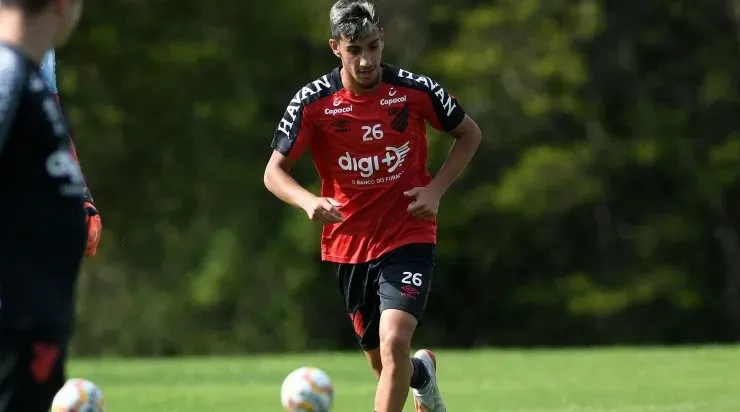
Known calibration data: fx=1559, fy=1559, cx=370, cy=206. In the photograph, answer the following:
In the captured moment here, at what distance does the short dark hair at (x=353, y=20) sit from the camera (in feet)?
25.6

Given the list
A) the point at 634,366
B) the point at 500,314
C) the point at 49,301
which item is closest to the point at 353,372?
the point at 634,366

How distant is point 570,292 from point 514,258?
1640 millimetres

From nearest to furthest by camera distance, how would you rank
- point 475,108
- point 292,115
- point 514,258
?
point 292,115, point 475,108, point 514,258

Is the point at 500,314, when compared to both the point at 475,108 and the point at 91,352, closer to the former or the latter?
the point at 475,108

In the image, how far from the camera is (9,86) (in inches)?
162

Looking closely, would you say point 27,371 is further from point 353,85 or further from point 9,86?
point 353,85

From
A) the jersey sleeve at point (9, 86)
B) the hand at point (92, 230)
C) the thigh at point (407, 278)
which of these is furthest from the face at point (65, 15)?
the thigh at point (407, 278)

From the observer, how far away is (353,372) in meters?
16.2

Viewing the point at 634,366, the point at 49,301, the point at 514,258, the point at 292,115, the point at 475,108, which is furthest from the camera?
the point at 514,258

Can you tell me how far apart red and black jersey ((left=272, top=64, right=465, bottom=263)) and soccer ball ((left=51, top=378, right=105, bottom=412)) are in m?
1.43

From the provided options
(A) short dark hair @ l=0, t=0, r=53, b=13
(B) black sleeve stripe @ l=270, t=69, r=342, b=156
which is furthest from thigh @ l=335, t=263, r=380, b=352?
(A) short dark hair @ l=0, t=0, r=53, b=13

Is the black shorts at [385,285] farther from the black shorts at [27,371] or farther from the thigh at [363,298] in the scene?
the black shorts at [27,371]

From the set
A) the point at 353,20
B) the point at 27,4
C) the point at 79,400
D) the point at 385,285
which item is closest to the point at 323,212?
the point at 385,285

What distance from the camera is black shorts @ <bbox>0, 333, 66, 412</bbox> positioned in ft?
13.7
